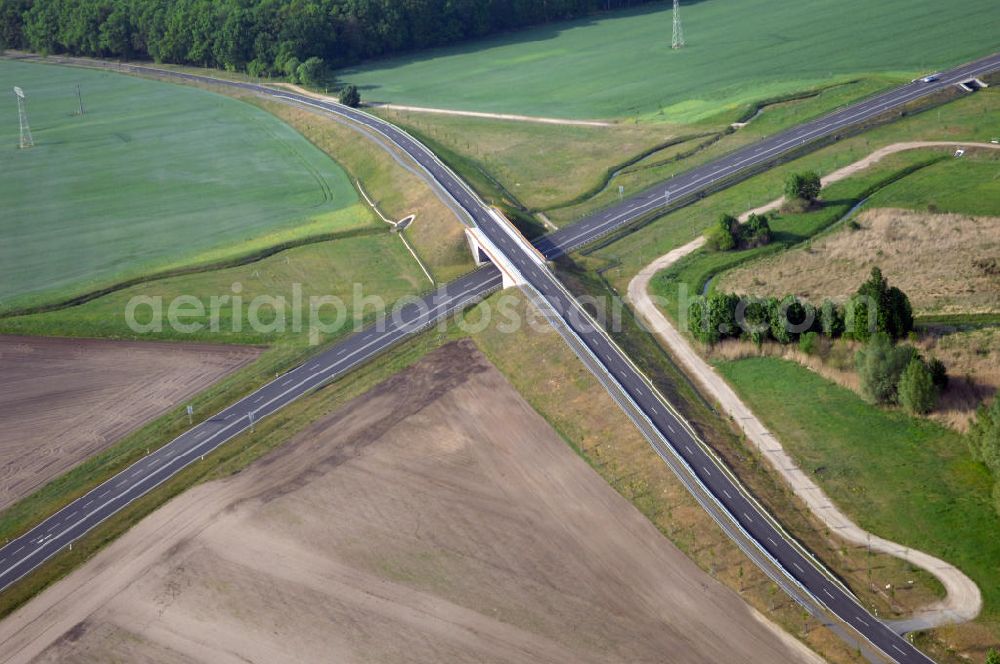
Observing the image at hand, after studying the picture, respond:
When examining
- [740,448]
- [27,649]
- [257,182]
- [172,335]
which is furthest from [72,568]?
[257,182]

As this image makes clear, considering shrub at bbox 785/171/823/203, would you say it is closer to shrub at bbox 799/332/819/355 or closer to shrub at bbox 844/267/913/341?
shrub at bbox 844/267/913/341

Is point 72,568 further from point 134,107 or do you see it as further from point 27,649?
point 134,107

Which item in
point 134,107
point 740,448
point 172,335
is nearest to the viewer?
point 740,448

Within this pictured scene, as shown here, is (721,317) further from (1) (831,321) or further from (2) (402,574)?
(2) (402,574)

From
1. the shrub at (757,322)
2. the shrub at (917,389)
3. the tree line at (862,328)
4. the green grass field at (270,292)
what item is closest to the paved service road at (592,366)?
the green grass field at (270,292)

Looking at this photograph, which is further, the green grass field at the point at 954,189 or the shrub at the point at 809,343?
the green grass field at the point at 954,189

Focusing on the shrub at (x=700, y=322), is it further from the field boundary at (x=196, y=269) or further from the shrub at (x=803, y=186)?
the field boundary at (x=196, y=269)
